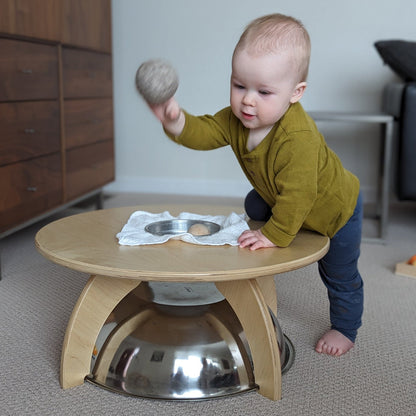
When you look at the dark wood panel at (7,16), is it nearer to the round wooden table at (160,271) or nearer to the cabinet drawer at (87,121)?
the cabinet drawer at (87,121)

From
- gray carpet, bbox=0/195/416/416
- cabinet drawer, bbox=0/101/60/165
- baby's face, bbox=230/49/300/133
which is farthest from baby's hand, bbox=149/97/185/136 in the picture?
cabinet drawer, bbox=0/101/60/165

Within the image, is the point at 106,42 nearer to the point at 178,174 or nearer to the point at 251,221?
the point at 178,174

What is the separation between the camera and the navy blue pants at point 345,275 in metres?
1.15

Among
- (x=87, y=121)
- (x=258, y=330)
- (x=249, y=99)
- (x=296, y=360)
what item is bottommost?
(x=296, y=360)

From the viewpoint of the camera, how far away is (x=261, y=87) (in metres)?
0.97

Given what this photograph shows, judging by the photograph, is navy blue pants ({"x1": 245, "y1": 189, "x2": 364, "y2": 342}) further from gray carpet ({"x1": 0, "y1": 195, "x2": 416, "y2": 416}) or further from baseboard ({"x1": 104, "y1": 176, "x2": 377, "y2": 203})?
baseboard ({"x1": 104, "y1": 176, "x2": 377, "y2": 203})

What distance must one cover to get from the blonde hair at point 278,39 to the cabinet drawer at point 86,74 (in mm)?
1214

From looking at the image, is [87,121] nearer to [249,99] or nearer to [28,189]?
[28,189]

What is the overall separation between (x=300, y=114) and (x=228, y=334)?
425mm

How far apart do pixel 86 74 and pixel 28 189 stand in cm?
65

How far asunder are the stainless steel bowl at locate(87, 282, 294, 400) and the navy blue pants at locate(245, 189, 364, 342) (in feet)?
0.65

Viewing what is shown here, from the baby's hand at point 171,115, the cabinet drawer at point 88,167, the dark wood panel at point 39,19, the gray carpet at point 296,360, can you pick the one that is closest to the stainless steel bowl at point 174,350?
the gray carpet at point 296,360

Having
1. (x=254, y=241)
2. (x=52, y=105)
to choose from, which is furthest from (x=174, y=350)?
(x=52, y=105)

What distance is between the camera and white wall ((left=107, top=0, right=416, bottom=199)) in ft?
8.41
